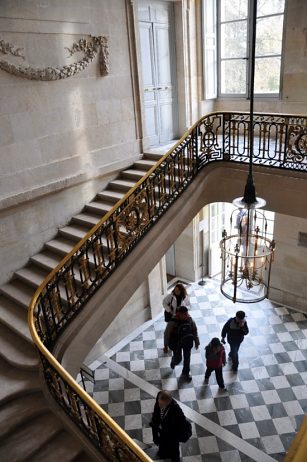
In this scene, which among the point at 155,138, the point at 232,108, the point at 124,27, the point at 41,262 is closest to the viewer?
the point at 41,262

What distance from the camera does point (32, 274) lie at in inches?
230

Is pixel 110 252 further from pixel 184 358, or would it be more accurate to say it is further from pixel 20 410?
pixel 184 358

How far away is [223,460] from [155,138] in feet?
20.0

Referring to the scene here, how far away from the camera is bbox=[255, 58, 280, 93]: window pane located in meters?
7.88

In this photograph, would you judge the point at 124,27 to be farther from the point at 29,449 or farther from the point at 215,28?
the point at 29,449

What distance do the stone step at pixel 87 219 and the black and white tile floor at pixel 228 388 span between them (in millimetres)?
2925

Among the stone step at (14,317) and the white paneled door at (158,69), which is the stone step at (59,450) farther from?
the white paneled door at (158,69)

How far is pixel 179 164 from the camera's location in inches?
239

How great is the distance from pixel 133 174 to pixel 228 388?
162 inches

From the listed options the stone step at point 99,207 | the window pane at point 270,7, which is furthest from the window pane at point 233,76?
the stone step at point 99,207

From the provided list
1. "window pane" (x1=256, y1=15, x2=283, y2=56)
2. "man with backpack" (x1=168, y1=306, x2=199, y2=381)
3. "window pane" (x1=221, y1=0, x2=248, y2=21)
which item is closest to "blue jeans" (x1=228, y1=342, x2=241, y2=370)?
"man with backpack" (x1=168, y1=306, x2=199, y2=381)

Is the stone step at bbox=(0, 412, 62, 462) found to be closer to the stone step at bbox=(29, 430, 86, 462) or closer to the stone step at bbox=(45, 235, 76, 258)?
the stone step at bbox=(29, 430, 86, 462)

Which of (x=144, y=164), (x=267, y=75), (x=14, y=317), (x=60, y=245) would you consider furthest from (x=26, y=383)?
(x=267, y=75)

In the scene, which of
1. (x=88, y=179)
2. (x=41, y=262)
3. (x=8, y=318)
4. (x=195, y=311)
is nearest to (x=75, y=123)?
(x=88, y=179)
